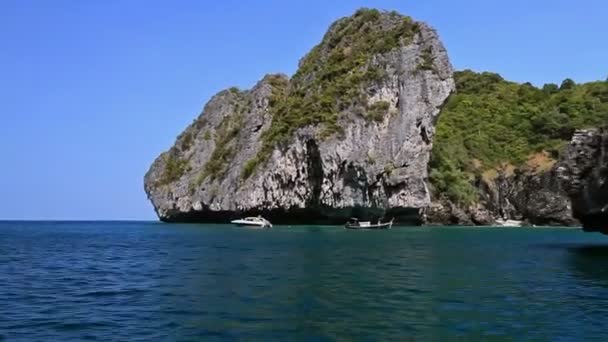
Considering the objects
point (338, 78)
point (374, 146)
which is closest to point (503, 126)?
point (338, 78)

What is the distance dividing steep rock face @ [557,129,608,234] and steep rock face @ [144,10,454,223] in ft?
172

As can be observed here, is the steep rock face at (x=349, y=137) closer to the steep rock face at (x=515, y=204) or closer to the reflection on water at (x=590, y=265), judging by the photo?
the steep rock face at (x=515, y=204)

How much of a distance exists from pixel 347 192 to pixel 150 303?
255 feet

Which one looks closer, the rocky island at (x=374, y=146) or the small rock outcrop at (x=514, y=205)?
the rocky island at (x=374, y=146)

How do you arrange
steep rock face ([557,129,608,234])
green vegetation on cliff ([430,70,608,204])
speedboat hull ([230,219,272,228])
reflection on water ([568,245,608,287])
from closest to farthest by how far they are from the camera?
1. reflection on water ([568,245,608,287])
2. steep rock face ([557,129,608,234])
3. speedboat hull ([230,219,272,228])
4. green vegetation on cliff ([430,70,608,204])

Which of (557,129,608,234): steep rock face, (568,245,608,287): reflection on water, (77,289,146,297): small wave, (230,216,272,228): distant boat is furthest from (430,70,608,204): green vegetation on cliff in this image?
(77,289,146,297): small wave

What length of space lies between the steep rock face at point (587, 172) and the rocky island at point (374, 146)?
4240cm

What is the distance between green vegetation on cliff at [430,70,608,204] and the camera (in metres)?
118

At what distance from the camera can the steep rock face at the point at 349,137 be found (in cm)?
9812

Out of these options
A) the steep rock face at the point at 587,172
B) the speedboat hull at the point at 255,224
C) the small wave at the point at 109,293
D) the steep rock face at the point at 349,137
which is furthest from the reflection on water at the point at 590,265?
the steep rock face at the point at 349,137

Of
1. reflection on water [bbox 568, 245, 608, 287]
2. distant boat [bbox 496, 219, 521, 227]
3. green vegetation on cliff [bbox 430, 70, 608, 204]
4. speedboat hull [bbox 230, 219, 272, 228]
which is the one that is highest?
green vegetation on cliff [bbox 430, 70, 608, 204]

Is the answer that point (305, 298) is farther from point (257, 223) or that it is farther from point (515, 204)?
point (515, 204)

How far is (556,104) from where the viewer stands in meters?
142

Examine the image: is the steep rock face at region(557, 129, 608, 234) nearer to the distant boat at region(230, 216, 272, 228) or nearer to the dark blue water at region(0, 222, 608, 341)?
the dark blue water at region(0, 222, 608, 341)
